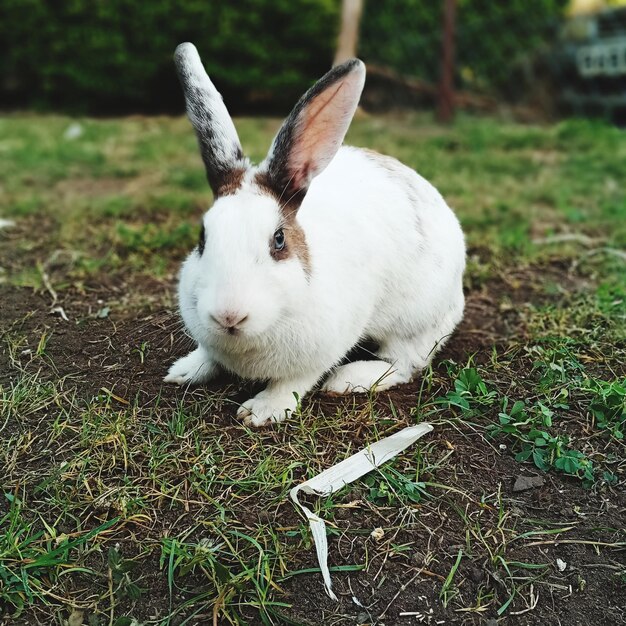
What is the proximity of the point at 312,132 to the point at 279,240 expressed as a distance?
1.54 ft

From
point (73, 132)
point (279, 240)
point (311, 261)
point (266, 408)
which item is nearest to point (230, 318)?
point (279, 240)

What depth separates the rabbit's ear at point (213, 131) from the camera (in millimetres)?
2990

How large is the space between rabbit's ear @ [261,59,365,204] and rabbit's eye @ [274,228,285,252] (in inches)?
7.4

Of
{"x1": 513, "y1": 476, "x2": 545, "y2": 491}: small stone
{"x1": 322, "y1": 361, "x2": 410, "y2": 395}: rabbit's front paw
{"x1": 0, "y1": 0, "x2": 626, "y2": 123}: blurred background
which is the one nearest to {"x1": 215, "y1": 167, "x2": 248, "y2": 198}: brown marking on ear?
{"x1": 322, "y1": 361, "x2": 410, "y2": 395}: rabbit's front paw

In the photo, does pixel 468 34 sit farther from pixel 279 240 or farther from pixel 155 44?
pixel 279 240

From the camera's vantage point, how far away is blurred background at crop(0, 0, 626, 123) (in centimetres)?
985

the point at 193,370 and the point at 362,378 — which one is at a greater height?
the point at 193,370

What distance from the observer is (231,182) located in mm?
3006

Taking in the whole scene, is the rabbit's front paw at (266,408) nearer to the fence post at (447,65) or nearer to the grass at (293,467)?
the grass at (293,467)

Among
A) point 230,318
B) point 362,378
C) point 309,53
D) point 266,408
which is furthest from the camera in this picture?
point 309,53

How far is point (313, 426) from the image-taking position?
305 centimetres

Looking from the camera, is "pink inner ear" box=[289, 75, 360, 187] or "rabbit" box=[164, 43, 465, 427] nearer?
"rabbit" box=[164, 43, 465, 427]

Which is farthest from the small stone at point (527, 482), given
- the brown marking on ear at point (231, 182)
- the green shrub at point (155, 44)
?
the green shrub at point (155, 44)

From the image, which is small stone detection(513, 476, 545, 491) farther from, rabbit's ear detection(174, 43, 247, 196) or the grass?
rabbit's ear detection(174, 43, 247, 196)
